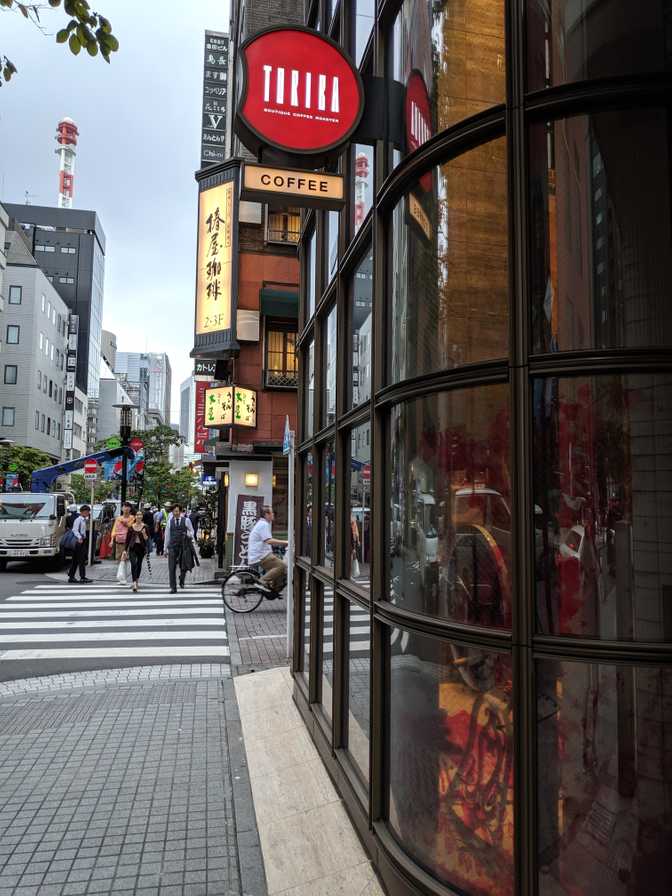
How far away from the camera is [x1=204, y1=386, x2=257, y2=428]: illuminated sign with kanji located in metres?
19.0

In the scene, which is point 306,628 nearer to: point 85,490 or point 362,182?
point 362,182

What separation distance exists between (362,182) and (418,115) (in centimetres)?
130

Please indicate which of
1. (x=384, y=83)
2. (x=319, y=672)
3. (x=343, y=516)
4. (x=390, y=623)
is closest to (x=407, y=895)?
(x=390, y=623)

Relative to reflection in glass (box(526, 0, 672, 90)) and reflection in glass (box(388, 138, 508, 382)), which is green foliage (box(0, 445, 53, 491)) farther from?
reflection in glass (box(526, 0, 672, 90))

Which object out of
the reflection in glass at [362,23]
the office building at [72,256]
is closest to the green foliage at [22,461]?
the reflection in glass at [362,23]

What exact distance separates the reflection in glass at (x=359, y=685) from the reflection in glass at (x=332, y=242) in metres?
2.77

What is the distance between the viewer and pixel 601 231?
270 cm

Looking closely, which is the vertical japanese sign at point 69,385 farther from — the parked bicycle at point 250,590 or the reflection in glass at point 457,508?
the reflection in glass at point 457,508

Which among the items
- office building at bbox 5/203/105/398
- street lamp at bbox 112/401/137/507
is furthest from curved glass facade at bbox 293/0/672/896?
office building at bbox 5/203/105/398

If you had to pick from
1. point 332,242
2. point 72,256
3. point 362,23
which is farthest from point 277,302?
point 72,256

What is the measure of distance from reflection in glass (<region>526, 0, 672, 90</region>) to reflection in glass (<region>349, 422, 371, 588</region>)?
2.07 meters

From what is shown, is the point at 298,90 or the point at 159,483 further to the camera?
the point at 159,483

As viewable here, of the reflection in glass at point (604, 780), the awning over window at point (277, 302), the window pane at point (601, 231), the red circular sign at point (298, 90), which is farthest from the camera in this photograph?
the awning over window at point (277, 302)

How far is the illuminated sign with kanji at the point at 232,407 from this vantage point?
62.5ft
